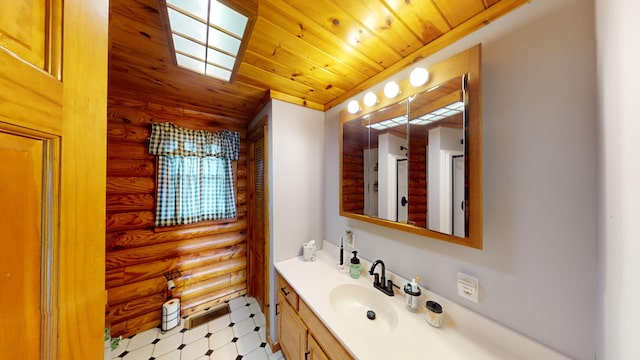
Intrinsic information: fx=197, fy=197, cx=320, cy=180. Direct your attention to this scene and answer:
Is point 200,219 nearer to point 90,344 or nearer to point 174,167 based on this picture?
point 174,167

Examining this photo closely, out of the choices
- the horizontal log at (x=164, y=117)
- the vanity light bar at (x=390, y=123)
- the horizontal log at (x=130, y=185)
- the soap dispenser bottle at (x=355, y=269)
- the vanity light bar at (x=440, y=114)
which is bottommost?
the soap dispenser bottle at (x=355, y=269)

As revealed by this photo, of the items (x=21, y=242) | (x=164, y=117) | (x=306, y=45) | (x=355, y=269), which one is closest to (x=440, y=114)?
(x=306, y=45)

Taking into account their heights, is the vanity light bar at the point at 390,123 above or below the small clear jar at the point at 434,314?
above

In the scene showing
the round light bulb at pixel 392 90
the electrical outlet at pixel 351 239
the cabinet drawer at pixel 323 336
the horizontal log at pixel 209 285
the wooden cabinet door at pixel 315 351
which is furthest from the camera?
the horizontal log at pixel 209 285

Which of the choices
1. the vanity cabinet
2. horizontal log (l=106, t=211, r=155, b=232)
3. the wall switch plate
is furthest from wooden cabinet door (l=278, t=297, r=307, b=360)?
horizontal log (l=106, t=211, r=155, b=232)

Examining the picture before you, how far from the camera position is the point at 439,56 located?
1.06 metres

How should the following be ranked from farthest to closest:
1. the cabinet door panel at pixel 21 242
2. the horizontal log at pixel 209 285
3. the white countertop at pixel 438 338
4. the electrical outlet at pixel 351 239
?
the horizontal log at pixel 209 285
the electrical outlet at pixel 351 239
the white countertop at pixel 438 338
the cabinet door panel at pixel 21 242

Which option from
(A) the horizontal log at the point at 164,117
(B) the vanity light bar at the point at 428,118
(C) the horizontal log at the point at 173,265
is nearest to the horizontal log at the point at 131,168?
(A) the horizontal log at the point at 164,117

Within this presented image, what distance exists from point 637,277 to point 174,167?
253 cm

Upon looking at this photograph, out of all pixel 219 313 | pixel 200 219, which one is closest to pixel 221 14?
pixel 200 219

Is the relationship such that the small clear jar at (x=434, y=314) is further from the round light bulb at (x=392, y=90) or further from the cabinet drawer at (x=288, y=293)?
the round light bulb at (x=392, y=90)

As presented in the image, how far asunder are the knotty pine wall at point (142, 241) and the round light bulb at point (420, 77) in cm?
192

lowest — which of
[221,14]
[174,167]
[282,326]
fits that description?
[282,326]

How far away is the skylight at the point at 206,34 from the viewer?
2.86 feet
